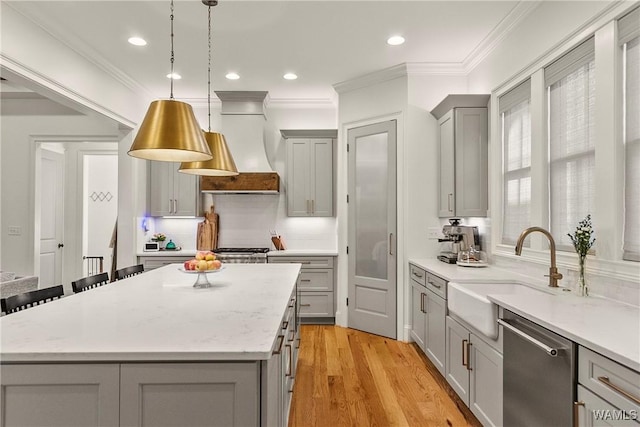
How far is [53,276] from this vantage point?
6051 millimetres

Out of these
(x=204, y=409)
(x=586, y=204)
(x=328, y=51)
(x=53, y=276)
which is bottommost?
(x=53, y=276)

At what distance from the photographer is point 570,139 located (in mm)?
2451

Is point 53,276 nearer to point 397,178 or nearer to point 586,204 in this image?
point 397,178

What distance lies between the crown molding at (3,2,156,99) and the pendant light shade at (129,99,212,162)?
2.09m

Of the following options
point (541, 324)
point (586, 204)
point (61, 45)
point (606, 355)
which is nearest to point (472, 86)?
point (586, 204)

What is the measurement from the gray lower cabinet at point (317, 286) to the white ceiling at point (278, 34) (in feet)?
7.44

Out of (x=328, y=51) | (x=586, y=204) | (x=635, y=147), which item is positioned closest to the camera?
(x=635, y=147)

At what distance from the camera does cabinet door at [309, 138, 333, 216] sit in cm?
502

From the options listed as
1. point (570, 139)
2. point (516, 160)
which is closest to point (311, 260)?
point (516, 160)

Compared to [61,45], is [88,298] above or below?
below

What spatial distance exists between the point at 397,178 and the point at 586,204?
6.73 ft

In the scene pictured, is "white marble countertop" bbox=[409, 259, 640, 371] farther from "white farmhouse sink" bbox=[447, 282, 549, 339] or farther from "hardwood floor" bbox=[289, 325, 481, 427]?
"hardwood floor" bbox=[289, 325, 481, 427]

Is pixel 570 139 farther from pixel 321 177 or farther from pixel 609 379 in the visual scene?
pixel 321 177

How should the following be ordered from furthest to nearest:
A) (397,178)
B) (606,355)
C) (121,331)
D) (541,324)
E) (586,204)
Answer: (397,178) → (586,204) → (541,324) → (121,331) → (606,355)
